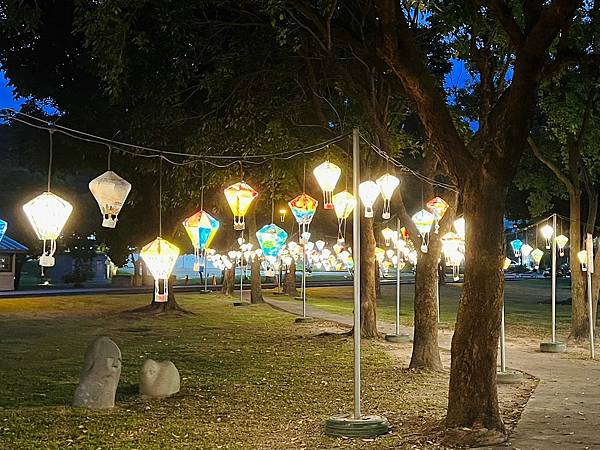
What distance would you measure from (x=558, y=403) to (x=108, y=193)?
735 cm

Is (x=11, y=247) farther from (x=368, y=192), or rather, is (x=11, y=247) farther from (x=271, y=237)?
(x=368, y=192)

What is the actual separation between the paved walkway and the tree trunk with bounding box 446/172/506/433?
1.82 feet

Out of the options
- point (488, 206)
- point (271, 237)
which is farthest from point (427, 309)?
point (488, 206)

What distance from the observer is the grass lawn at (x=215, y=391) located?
8703mm

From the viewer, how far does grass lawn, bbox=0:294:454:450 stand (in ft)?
28.6

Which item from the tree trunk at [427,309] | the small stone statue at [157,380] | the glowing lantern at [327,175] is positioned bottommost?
the small stone statue at [157,380]

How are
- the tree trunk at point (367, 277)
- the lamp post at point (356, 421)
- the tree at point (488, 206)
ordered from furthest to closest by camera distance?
the tree trunk at point (367, 277)
the lamp post at point (356, 421)
the tree at point (488, 206)

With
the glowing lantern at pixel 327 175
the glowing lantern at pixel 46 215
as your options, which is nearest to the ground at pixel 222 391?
the glowing lantern at pixel 46 215

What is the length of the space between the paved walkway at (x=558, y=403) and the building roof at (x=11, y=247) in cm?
3158

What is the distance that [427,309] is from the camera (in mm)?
13672

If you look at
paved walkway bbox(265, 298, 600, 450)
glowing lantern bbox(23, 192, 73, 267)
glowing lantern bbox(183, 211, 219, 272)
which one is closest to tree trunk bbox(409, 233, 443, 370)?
paved walkway bbox(265, 298, 600, 450)

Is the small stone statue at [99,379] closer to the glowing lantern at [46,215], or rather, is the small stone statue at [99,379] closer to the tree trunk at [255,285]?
the glowing lantern at [46,215]

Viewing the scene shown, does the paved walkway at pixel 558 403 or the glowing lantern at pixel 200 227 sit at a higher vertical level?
the glowing lantern at pixel 200 227

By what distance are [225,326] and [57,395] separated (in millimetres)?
12595
